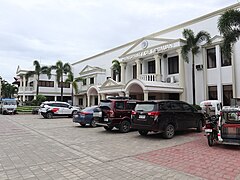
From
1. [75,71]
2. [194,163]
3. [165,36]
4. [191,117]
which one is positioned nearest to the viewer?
[194,163]

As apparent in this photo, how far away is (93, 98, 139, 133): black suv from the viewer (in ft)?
35.8

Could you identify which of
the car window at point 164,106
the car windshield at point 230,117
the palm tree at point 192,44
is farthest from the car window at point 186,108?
the palm tree at point 192,44

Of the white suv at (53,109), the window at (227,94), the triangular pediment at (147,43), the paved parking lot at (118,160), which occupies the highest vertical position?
the triangular pediment at (147,43)

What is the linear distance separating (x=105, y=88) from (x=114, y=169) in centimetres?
2121

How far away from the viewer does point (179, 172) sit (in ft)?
16.0

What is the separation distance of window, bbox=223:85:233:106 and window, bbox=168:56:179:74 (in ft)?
17.1

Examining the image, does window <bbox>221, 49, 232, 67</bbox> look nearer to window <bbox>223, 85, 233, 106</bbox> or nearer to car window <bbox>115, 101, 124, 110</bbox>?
window <bbox>223, 85, 233, 106</bbox>

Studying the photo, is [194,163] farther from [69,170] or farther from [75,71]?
[75,71]

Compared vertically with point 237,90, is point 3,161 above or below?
below

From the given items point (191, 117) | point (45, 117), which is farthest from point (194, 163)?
point (45, 117)

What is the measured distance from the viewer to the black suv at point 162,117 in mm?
8836

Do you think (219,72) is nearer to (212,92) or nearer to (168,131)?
(212,92)

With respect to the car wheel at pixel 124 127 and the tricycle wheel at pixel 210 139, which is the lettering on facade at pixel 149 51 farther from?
the tricycle wheel at pixel 210 139

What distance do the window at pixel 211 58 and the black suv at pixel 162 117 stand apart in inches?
417
